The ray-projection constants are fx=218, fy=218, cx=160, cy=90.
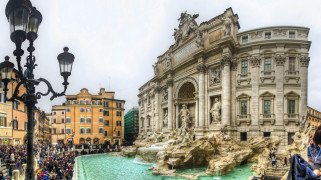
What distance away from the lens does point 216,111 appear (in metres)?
24.4

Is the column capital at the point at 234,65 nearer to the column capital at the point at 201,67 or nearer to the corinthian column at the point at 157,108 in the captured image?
the column capital at the point at 201,67

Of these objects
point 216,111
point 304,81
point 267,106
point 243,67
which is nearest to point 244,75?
point 243,67

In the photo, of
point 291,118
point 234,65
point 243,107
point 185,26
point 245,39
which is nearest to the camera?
point 291,118

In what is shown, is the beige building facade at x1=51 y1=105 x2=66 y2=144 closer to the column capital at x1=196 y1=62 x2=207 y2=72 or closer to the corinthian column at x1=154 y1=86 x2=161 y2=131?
the corinthian column at x1=154 y1=86 x2=161 y2=131

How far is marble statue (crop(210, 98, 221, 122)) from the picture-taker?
24188mm

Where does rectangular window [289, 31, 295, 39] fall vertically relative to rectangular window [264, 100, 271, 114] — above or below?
above

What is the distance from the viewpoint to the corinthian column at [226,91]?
23.1 metres

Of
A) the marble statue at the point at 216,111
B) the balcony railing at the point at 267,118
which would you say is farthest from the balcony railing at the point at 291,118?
the marble statue at the point at 216,111

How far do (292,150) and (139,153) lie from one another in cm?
1570

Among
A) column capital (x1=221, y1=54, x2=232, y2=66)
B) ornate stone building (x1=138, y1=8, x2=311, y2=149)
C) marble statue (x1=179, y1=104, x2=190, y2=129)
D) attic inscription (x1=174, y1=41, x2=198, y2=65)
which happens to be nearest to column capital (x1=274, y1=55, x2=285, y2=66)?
ornate stone building (x1=138, y1=8, x2=311, y2=149)

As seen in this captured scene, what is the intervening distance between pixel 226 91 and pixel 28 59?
20.7 metres

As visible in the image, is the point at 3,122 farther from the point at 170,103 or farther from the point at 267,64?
the point at 267,64

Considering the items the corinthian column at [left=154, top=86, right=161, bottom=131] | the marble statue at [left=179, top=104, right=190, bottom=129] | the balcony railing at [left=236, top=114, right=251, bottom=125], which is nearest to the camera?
the balcony railing at [left=236, top=114, right=251, bottom=125]

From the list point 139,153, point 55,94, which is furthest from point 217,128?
point 55,94
